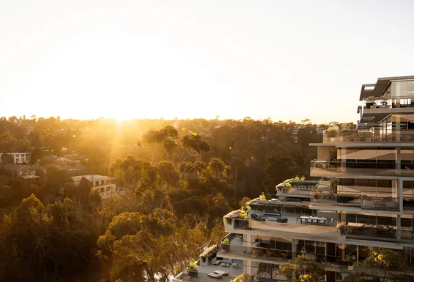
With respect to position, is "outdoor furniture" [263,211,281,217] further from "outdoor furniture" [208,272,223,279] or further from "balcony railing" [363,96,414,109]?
"balcony railing" [363,96,414,109]

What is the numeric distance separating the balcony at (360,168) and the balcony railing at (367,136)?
67cm

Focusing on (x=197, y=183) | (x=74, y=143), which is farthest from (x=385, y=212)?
(x=74, y=143)

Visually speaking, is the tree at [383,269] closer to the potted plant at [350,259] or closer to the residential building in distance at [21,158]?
the potted plant at [350,259]

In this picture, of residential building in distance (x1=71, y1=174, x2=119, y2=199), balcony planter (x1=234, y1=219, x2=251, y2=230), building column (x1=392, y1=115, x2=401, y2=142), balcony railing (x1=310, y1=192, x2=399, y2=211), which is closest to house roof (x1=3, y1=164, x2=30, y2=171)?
residential building in distance (x1=71, y1=174, x2=119, y2=199)

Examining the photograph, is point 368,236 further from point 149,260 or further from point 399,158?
point 149,260

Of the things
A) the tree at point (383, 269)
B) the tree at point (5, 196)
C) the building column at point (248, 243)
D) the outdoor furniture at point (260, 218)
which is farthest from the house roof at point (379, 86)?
the tree at point (5, 196)

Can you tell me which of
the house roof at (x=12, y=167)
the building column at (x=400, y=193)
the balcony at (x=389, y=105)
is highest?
the balcony at (x=389, y=105)

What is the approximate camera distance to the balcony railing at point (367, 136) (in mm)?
10094

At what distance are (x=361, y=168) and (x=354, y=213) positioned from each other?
4.28ft

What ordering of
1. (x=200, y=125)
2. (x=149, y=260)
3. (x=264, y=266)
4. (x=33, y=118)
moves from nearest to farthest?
(x=264, y=266) < (x=149, y=260) < (x=200, y=125) < (x=33, y=118)

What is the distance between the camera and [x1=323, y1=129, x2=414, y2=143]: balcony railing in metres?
10.1

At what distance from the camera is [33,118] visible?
65.2 m

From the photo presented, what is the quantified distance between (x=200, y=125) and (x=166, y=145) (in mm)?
28677

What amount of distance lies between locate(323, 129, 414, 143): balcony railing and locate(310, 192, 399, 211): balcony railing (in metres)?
1.59
